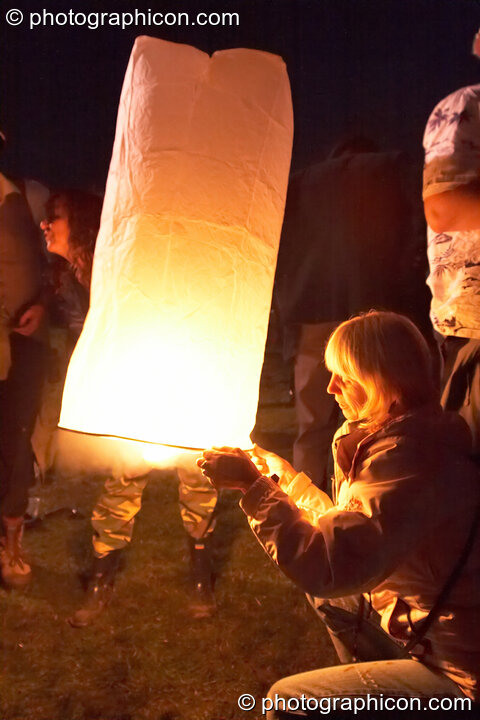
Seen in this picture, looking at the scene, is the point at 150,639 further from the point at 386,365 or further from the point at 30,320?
the point at 386,365

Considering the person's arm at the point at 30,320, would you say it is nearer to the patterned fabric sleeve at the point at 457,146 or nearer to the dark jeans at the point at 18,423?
the dark jeans at the point at 18,423

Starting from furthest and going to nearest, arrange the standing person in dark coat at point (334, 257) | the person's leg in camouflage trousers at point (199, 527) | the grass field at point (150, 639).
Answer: the standing person in dark coat at point (334, 257), the person's leg in camouflage trousers at point (199, 527), the grass field at point (150, 639)

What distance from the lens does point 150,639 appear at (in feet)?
8.66

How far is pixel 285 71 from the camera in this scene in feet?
4.51

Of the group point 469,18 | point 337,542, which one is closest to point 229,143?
point 337,542

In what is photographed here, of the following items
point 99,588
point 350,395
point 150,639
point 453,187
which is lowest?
point 150,639

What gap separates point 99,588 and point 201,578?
1.71 feet

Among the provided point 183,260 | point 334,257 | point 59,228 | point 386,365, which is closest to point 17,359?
point 59,228

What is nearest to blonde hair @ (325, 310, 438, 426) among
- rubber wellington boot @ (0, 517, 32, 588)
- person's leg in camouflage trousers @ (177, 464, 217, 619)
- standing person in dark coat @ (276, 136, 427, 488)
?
person's leg in camouflage trousers @ (177, 464, 217, 619)

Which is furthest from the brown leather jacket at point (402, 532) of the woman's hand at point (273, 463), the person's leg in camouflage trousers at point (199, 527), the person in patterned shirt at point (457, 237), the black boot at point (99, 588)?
the black boot at point (99, 588)

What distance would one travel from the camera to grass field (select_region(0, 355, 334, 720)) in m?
2.26

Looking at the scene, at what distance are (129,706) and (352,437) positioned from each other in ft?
5.27

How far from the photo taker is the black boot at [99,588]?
2776 millimetres

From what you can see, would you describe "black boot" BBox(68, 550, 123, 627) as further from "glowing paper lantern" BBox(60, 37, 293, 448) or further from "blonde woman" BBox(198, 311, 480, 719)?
"glowing paper lantern" BBox(60, 37, 293, 448)
